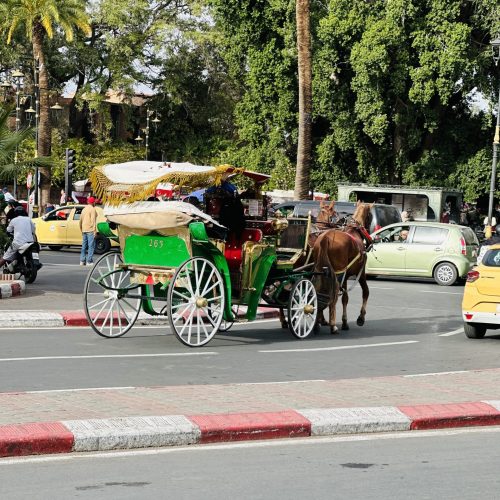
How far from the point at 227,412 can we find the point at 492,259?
7972mm

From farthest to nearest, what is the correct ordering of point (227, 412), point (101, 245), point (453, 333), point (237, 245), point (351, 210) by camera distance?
point (101, 245) < point (351, 210) < point (453, 333) < point (237, 245) < point (227, 412)

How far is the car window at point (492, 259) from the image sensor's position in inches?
628

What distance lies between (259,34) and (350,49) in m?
5.40

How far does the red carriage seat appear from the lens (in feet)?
48.4

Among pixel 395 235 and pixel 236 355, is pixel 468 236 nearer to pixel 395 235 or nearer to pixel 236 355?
pixel 395 235

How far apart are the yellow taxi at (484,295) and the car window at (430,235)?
11847 mm

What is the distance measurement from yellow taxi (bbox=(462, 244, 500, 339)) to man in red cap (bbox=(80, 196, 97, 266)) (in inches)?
582

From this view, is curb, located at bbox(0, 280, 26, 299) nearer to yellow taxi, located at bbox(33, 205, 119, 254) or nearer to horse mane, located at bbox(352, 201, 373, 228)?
horse mane, located at bbox(352, 201, 373, 228)

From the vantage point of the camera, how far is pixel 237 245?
48.9ft

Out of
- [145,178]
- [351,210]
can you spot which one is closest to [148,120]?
[351,210]

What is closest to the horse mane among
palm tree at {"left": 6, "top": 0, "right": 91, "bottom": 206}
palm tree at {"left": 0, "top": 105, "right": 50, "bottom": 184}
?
palm tree at {"left": 0, "top": 105, "right": 50, "bottom": 184}

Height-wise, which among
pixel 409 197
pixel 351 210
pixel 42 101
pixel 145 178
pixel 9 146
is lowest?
pixel 351 210

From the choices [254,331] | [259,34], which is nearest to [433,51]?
[259,34]

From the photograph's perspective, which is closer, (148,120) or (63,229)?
(63,229)
